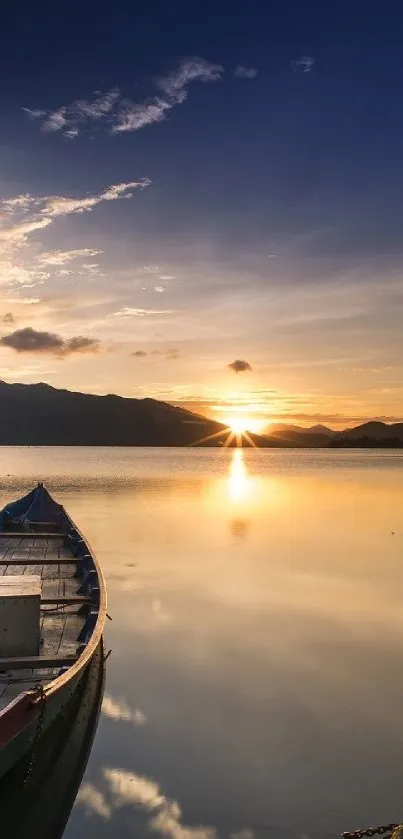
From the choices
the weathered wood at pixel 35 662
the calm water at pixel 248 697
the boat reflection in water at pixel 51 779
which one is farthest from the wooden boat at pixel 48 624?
the calm water at pixel 248 697

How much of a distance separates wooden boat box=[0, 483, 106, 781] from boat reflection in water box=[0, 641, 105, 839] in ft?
1.71

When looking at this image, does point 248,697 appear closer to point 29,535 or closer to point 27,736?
point 27,736

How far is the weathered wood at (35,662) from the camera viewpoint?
12734mm

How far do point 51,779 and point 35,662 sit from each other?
228cm

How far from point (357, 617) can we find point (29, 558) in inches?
539

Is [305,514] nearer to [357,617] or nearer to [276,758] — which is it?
[357,617]

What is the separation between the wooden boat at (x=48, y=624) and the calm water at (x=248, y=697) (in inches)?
98.5

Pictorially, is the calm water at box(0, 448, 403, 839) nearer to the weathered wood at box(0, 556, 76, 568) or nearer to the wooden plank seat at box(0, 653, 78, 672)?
the wooden plank seat at box(0, 653, 78, 672)

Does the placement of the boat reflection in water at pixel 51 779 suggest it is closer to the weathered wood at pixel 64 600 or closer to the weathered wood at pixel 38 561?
the weathered wood at pixel 64 600

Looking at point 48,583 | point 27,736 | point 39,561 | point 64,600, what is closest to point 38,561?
point 39,561

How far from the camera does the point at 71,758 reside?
13.8 metres

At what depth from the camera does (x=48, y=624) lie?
643 inches

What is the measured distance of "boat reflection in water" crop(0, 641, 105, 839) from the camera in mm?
10930

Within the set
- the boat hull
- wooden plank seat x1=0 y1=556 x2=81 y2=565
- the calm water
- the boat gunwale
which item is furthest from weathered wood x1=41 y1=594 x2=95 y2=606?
the boat hull
